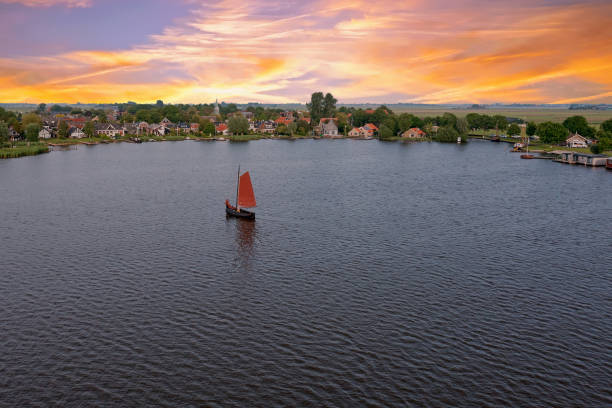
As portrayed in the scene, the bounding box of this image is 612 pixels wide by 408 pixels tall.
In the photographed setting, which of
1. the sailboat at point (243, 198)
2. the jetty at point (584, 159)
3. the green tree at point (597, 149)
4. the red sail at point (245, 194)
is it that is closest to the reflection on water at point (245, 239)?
the sailboat at point (243, 198)

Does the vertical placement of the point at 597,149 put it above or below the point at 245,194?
above

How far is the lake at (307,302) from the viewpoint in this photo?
3234cm

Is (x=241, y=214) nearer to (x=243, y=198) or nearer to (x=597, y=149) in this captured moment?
(x=243, y=198)

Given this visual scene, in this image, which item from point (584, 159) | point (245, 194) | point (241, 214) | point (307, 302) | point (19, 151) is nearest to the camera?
point (307, 302)

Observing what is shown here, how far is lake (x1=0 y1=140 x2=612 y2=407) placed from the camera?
106 ft

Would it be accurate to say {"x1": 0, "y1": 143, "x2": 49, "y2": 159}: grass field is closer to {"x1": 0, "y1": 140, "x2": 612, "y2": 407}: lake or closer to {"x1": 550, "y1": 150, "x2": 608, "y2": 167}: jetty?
{"x1": 0, "y1": 140, "x2": 612, "y2": 407}: lake

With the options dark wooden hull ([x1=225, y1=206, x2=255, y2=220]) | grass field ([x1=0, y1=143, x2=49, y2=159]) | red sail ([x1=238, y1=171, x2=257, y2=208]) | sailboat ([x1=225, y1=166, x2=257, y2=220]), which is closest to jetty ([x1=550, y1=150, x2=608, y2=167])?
red sail ([x1=238, y1=171, x2=257, y2=208])

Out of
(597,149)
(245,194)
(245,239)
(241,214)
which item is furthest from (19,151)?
(597,149)

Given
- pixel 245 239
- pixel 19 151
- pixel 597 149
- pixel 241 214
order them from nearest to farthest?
pixel 245 239 < pixel 241 214 < pixel 597 149 < pixel 19 151

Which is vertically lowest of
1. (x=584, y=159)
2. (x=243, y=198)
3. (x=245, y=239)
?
(x=245, y=239)

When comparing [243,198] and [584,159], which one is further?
[584,159]

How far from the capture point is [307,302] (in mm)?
45594

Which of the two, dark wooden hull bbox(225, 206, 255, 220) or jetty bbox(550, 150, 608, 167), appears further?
jetty bbox(550, 150, 608, 167)

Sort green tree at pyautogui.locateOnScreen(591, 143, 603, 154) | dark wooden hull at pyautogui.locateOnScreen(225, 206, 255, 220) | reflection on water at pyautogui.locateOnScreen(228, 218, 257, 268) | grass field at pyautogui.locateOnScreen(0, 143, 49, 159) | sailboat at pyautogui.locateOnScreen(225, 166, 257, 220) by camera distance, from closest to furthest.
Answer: reflection on water at pyautogui.locateOnScreen(228, 218, 257, 268) → dark wooden hull at pyautogui.locateOnScreen(225, 206, 255, 220) → sailboat at pyautogui.locateOnScreen(225, 166, 257, 220) → grass field at pyautogui.locateOnScreen(0, 143, 49, 159) → green tree at pyautogui.locateOnScreen(591, 143, 603, 154)
